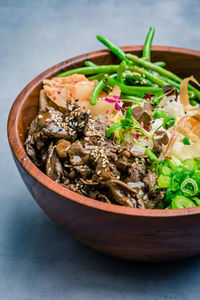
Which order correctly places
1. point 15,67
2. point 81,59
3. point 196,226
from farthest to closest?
point 15,67
point 81,59
point 196,226

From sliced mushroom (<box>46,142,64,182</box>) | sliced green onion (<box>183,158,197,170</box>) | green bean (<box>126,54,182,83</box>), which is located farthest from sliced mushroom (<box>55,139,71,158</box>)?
green bean (<box>126,54,182,83</box>)

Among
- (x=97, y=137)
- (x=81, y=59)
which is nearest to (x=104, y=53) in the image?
(x=81, y=59)

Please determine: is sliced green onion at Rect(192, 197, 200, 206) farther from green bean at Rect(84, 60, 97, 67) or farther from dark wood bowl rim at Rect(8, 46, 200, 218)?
green bean at Rect(84, 60, 97, 67)

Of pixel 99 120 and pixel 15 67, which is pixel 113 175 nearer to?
pixel 99 120

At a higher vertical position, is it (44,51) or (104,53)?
(104,53)

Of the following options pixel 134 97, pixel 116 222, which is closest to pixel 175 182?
pixel 116 222

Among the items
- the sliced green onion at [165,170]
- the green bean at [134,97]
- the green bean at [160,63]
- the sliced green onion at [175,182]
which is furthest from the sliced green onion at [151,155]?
the green bean at [160,63]
